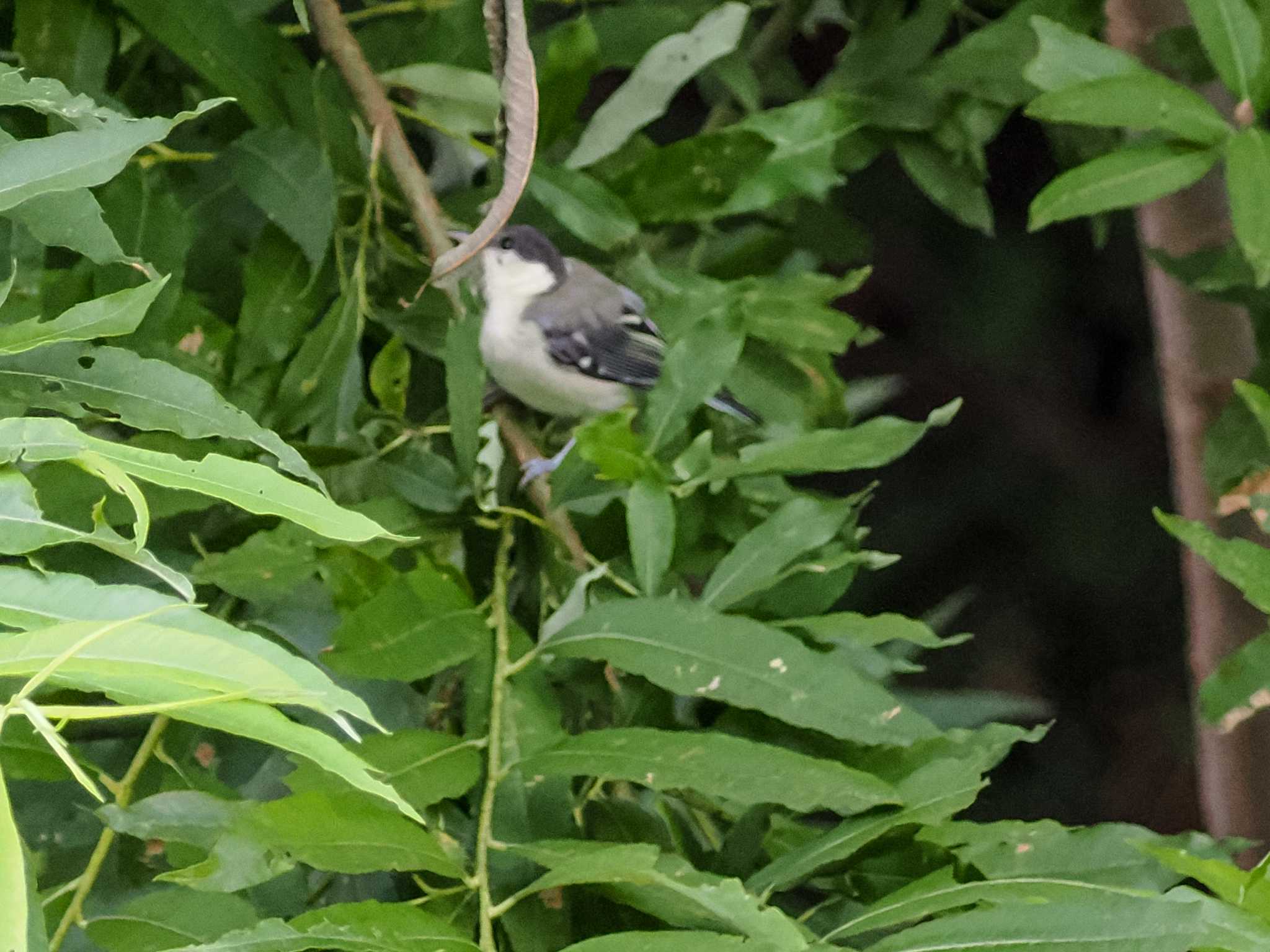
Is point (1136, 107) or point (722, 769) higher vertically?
point (1136, 107)

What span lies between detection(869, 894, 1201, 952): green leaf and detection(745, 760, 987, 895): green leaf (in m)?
0.04

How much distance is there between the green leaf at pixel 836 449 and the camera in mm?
580

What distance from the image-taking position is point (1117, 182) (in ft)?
2.32

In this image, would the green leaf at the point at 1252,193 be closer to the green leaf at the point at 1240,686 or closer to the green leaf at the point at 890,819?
the green leaf at the point at 1240,686

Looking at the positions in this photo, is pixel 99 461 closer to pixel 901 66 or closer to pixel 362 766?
pixel 362 766

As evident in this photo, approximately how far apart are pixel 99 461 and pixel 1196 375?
856 mm

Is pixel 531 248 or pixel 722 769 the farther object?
→ pixel 531 248

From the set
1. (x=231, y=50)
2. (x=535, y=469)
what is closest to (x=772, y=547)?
(x=535, y=469)

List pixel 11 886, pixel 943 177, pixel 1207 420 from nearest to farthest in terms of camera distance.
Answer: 1. pixel 11 886
2. pixel 943 177
3. pixel 1207 420

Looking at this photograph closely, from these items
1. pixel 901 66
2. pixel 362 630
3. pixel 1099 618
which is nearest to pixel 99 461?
pixel 362 630

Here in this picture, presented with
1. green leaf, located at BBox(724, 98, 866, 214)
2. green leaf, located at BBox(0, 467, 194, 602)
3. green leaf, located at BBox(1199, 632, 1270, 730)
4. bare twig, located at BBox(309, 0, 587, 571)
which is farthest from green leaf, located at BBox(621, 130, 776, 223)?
green leaf, located at BBox(0, 467, 194, 602)

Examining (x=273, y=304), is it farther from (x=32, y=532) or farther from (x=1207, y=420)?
(x=1207, y=420)


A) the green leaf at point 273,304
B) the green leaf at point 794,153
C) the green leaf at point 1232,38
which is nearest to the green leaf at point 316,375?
the green leaf at point 273,304

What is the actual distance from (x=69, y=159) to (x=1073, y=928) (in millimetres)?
393
